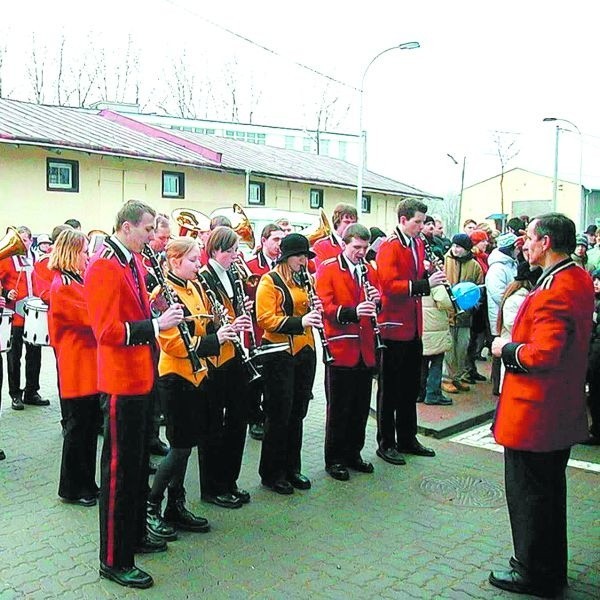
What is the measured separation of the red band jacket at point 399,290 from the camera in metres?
6.45

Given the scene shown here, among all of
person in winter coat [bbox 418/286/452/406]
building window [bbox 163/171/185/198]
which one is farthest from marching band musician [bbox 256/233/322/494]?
building window [bbox 163/171/185/198]

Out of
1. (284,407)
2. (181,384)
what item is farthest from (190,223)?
(181,384)

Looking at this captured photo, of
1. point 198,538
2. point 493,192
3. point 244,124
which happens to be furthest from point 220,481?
point 493,192

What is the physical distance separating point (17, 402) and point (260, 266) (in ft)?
10.5

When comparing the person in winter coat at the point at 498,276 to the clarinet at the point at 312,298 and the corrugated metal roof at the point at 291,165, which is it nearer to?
the clarinet at the point at 312,298

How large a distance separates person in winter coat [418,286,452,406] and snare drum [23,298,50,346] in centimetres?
398

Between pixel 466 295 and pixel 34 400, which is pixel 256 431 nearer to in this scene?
pixel 34 400

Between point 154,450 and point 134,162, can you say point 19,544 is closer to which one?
point 154,450

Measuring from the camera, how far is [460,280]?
30.3 ft

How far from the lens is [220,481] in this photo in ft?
18.3

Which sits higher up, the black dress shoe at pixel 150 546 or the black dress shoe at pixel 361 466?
the black dress shoe at pixel 361 466

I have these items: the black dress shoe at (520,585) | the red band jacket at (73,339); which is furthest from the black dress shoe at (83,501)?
the black dress shoe at (520,585)

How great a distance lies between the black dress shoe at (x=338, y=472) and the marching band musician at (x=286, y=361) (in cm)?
29

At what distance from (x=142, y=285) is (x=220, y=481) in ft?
6.24
